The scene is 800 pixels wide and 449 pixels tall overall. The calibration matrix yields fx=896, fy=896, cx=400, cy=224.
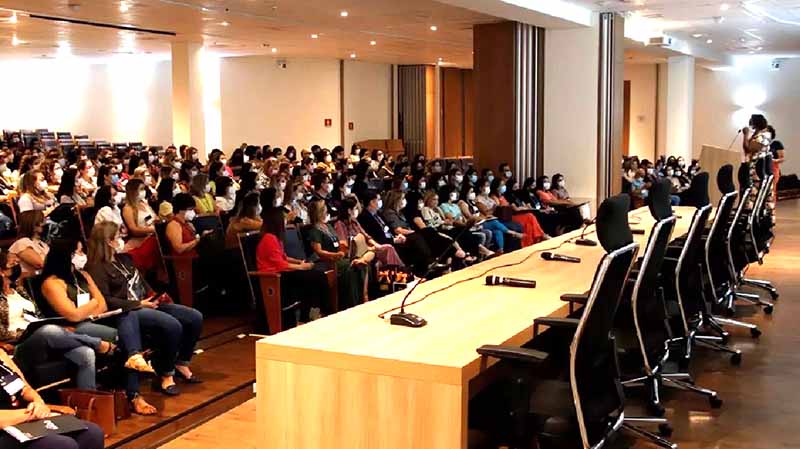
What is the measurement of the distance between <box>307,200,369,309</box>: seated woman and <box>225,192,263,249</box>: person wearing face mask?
1.79ft

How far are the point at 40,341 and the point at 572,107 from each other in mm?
9330

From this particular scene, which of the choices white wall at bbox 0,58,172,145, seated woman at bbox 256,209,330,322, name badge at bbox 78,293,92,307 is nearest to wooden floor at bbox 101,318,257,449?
seated woman at bbox 256,209,330,322

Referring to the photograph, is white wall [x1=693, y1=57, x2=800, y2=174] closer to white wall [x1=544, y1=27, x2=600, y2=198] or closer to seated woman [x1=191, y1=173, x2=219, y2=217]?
white wall [x1=544, y1=27, x2=600, y2=198]

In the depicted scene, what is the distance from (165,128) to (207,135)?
6.47 meters

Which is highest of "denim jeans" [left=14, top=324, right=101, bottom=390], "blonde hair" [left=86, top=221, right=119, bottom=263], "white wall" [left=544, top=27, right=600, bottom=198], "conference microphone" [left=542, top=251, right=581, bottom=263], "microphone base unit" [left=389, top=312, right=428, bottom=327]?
"white wall" [left=544, top=27, right=600, bottom=198]

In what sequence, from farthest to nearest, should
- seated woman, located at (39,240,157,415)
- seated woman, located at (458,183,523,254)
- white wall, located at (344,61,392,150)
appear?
white wall, located at (344,61,392,150), seated woman, located at (458,183,523,254), seated woman, located at (39,240,157,415)

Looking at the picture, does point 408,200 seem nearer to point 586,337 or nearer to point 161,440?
point 161,440

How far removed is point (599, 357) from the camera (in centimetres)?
337

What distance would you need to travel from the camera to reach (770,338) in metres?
6.71

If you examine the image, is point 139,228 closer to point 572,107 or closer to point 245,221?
point 245,221

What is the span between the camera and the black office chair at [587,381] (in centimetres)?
319

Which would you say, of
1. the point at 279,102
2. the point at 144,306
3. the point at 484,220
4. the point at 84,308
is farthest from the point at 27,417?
the point at 279,102

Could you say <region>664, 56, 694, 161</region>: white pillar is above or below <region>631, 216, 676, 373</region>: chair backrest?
above

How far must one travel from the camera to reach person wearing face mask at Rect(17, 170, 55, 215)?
27.9ft
